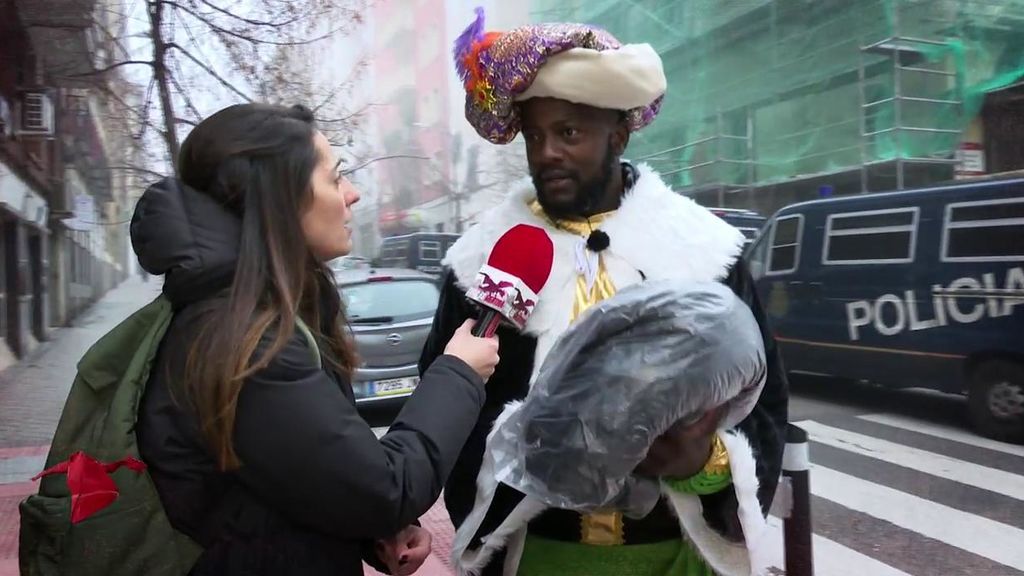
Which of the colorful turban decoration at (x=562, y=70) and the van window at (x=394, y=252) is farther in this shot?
the van window at (x=394, y=252)

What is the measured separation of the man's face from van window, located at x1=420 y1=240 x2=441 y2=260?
17.7 m

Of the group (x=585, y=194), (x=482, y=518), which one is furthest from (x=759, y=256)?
(x=482, y=518)

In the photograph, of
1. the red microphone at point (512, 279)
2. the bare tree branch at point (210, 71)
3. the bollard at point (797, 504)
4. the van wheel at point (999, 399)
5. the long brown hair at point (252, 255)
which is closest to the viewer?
the long brown hair at point (252, 255)

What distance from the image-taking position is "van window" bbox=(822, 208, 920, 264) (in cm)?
674

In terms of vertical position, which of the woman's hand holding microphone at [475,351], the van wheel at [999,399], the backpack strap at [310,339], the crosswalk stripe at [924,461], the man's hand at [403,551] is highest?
the backpack strap at [310,339]

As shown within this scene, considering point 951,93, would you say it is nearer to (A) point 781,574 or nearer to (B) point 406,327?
(B) point 406,327

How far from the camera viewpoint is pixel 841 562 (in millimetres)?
4152

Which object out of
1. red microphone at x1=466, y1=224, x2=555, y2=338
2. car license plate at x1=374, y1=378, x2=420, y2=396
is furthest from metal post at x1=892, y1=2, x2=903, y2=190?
red microphone at x1=466, y1=224, x2=555, y2=338

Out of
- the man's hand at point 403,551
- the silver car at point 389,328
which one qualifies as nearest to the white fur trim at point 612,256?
the man's hand at point 403,551

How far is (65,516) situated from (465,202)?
1988 centimetres

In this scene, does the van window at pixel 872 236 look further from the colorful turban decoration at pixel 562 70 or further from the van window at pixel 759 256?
the colorful turban decoration at pixel 562 70

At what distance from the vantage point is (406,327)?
7.56m

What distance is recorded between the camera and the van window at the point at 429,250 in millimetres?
19516

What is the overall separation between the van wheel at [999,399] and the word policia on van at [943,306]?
43 cm
